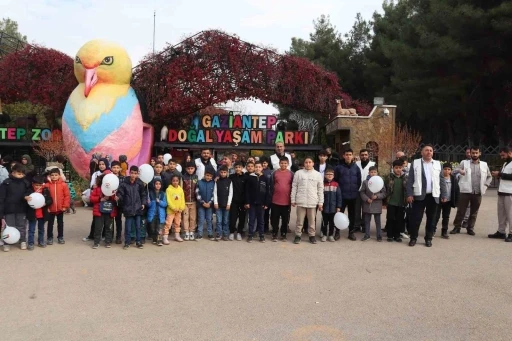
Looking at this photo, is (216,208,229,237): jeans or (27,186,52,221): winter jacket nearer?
(27,186,52,221): winter jacket

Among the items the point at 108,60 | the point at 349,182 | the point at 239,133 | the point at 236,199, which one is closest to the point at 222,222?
the point at 236,199

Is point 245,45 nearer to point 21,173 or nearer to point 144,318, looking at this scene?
point 21,173

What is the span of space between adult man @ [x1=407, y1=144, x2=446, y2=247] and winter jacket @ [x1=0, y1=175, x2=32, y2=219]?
6037 mm

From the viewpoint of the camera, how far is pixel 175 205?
23.0ft

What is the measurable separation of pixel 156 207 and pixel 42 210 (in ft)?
5.65

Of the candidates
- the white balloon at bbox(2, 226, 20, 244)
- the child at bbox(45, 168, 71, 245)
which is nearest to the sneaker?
the child at bbox(45, 168, 71, 245)

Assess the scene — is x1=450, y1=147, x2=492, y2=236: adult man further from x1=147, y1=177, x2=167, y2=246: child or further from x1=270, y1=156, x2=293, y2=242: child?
x1=147, y1=177, x2=167, y2=246: child

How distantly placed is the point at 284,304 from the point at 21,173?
4.73 metres

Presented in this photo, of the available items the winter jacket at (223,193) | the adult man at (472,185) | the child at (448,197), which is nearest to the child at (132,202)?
the winter jacket at (223,193)

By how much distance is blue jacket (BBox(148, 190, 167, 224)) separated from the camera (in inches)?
272

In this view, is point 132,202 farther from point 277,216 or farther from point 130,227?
point 277,216

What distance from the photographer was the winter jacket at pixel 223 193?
7.31 m

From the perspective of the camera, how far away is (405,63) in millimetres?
22047

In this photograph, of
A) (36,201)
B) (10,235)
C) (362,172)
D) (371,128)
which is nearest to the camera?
(10,235)
